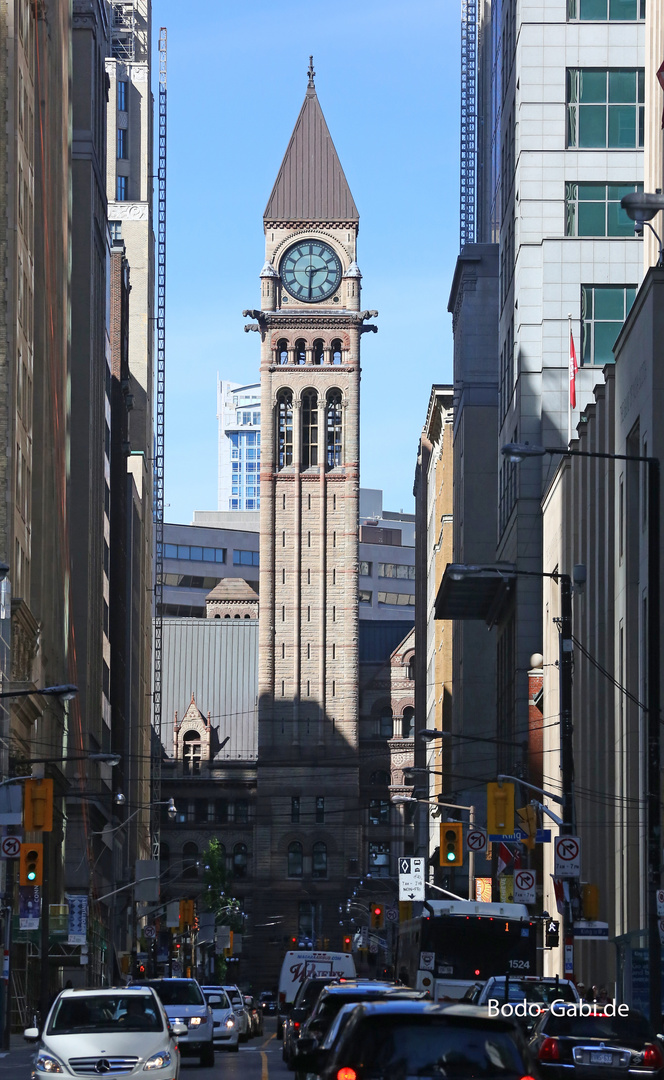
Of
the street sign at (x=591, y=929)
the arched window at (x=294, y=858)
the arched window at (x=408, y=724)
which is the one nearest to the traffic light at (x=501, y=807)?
the street sign at (x=591, y=929)

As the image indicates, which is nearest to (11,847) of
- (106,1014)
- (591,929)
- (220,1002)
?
(220,1002)

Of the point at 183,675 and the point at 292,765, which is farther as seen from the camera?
the point at 183,675

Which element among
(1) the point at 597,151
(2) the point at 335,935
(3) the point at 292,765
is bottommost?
(2) the point at 335,935

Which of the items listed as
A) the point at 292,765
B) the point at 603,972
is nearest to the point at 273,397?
the point at 292,765

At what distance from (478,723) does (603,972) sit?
4385 centimetres

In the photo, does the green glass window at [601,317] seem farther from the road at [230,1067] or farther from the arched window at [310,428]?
the arched window at [310,428]

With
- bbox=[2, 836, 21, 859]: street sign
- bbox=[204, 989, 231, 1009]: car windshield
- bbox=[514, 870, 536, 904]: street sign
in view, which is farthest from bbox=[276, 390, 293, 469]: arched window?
bbox=[514, 870, 536, 904]: street sign

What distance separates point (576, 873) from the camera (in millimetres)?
37188

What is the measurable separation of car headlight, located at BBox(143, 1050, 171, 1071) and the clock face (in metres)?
132

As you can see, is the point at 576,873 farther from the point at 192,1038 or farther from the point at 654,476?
the point at 654,476

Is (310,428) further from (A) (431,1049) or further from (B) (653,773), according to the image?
(A) (431,1049)

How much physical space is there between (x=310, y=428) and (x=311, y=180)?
2002 cm

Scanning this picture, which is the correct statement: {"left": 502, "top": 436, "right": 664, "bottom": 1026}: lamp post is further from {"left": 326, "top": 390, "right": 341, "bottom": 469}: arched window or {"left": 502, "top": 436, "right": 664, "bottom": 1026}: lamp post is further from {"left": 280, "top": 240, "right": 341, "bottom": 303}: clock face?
{"left": 280, "top": 240, "right": 341, "bottom": 303}: clock face

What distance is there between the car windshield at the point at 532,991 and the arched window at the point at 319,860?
401 feet
